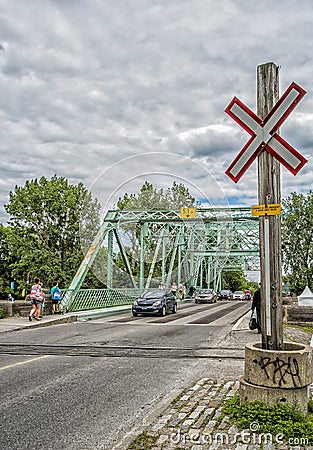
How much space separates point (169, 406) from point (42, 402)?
1.65 m

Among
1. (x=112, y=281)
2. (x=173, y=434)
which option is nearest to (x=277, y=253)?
(x=173, y=434)

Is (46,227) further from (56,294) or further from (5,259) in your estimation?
(56,294)

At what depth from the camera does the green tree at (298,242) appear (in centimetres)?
2362

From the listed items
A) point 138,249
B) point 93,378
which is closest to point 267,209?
point 93,378

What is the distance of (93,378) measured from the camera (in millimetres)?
7586

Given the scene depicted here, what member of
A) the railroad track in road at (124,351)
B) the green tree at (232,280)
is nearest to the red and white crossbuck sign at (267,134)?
the railroad track in road at (124,351)

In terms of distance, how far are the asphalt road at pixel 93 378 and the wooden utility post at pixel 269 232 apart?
1.64 meters

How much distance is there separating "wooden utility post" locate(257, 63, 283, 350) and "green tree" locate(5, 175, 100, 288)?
3909 cm

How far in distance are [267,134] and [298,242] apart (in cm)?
1955

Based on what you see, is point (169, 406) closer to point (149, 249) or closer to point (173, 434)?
point (173, 434)

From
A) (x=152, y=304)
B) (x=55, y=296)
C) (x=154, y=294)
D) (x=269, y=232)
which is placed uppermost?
(x=269, y=232)

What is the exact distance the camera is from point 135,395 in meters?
6.53

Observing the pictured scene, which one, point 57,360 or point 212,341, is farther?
point 212,341

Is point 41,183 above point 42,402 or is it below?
above
